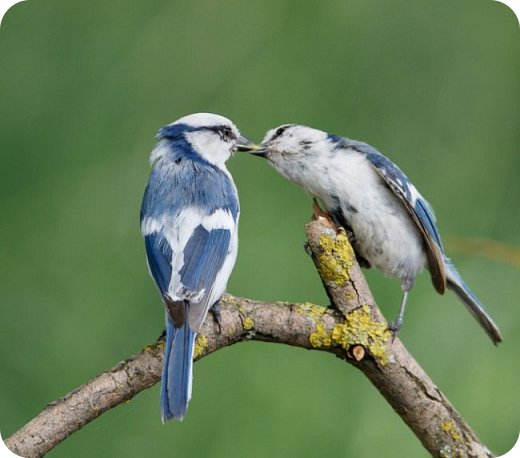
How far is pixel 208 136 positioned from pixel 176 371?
33 centimetres

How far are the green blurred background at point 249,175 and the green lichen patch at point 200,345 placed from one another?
0.81 ft

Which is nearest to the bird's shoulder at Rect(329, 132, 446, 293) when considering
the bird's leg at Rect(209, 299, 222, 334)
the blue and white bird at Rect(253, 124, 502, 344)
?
the blue and white bird at Rect(253, 124, 502, 344)

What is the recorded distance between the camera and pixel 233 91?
1228mm

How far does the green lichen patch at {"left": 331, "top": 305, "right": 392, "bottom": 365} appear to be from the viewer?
1.02 meters

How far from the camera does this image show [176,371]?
94 centimetres

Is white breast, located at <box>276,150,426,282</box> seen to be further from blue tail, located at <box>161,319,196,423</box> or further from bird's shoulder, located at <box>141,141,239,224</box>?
blue tail, located at <box>161,319,196,423</box>

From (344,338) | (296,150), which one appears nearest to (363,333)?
(344,338)

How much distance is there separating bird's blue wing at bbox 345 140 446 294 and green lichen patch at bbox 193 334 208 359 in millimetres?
315

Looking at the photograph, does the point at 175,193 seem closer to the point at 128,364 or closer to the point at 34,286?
the point at 128,364

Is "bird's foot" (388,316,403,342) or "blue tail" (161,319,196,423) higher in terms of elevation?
"bird's foot" (388,316,403,342)

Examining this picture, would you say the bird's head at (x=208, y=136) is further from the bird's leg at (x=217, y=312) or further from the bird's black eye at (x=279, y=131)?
the bird's leg at (x=217, y=312)

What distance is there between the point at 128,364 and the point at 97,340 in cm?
33

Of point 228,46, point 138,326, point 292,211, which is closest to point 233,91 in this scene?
point 228,46

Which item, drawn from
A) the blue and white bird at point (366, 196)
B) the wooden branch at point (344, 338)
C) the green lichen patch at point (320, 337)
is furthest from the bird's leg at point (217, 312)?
the blue and white bird at point (366, 196)
